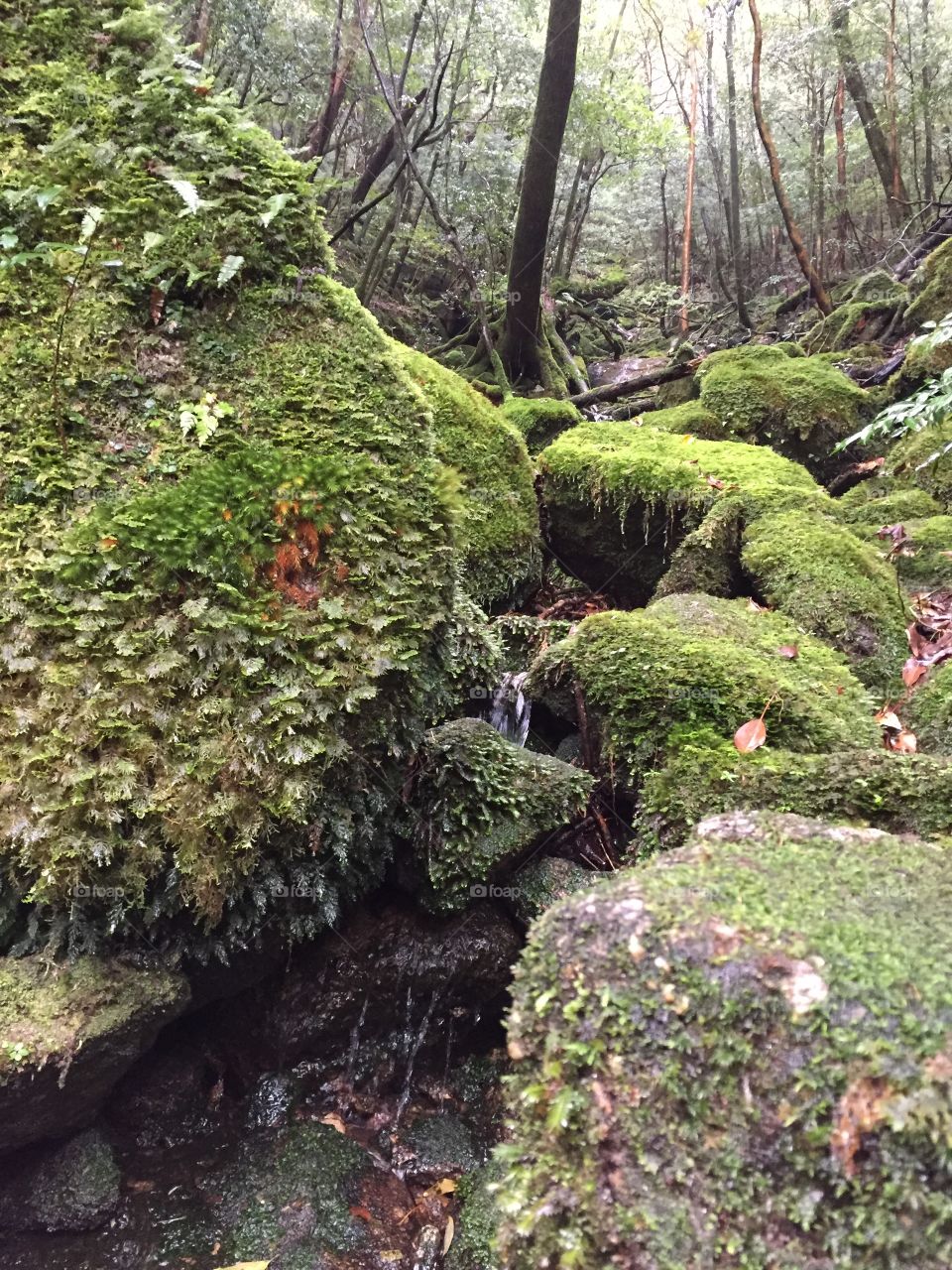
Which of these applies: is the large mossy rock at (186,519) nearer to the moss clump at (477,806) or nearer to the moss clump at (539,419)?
the moss clump at (477,806)

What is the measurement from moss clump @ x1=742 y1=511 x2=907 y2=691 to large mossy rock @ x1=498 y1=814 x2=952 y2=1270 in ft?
10.2

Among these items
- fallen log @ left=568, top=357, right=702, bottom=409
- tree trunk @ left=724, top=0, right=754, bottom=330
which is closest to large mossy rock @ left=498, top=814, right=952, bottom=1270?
fallen log @ left=568, top=357, right=702, bottom=409

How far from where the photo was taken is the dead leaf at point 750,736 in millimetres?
3398

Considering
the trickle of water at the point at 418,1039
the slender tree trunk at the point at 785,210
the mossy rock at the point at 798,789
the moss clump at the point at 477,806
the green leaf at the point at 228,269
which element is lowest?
the trickle of water at the point at 418,1039

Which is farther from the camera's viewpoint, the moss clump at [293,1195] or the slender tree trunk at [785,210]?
the slender tree trunk at [785,210]

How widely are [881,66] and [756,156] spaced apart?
684 cm

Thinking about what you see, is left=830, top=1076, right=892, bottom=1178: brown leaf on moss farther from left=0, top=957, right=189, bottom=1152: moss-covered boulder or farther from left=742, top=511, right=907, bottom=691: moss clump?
left=742, top=511, right=907, bottom=691: moss clump

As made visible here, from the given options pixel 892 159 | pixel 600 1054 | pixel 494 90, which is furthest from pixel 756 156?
pixel 600 1054

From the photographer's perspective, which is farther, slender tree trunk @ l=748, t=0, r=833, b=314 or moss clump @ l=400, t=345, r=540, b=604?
slender tree trunk @ l=748, t=0, r=833, b=314

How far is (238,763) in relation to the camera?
286 centimetres

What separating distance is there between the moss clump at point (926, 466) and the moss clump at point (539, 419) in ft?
11.2

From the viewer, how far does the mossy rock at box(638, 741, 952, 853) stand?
2980mm

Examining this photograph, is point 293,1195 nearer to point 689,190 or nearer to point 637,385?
point 637,385

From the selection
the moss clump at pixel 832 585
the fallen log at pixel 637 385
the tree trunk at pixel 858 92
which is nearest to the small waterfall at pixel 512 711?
the moss clump at pixel 832 585
